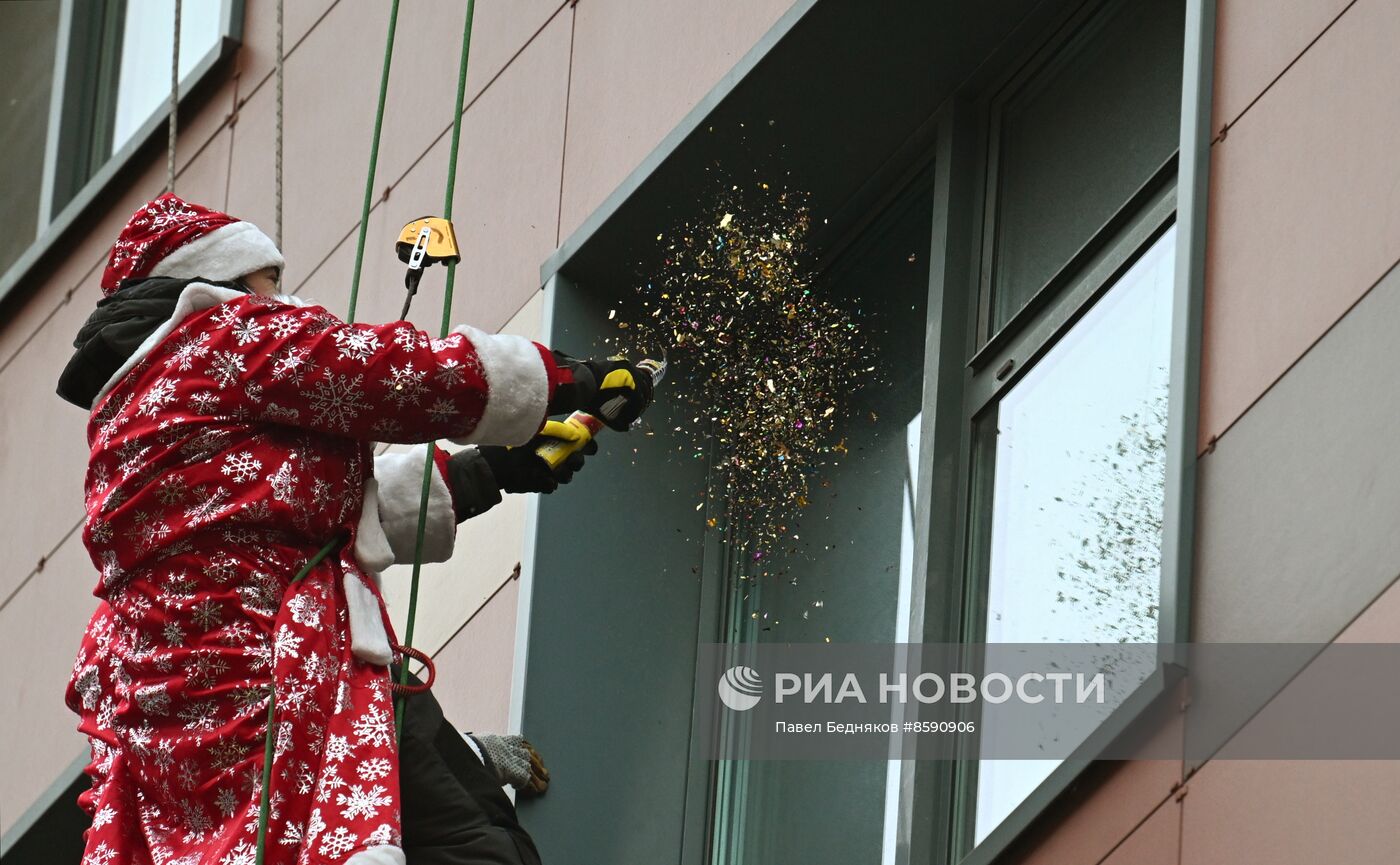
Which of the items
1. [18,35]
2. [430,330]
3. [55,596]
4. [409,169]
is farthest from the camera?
[18,35]

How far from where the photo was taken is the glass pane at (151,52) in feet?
22.9

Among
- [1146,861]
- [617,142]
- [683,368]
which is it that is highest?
[617,142]

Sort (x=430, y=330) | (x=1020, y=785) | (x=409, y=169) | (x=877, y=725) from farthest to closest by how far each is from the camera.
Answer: (x=409, y=169)
(x=430, y=330)
(x=877, y=725)
(x=1020, y=785)

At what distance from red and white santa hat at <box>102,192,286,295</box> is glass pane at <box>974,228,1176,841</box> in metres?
1.42

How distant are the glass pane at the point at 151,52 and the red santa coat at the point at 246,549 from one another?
11.5 ft

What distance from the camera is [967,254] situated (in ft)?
15.0

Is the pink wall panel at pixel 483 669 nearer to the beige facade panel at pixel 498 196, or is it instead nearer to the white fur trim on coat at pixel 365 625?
the beige facade panel at pixel 498 196

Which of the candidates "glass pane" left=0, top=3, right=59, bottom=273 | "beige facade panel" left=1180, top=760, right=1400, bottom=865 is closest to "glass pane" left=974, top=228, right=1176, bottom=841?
"beige facade panel" left=1180, top=760, right=1400, bottom=865

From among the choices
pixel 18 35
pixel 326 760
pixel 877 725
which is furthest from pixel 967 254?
pixel 18 35

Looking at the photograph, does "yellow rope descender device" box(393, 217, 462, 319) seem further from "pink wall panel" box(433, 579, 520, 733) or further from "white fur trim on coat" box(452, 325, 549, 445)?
"pink wall panel" box(433, 579, 520, 733)

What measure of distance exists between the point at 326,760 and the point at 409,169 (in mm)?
2384

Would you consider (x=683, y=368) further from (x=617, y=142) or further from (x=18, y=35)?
(x=18, y=35)

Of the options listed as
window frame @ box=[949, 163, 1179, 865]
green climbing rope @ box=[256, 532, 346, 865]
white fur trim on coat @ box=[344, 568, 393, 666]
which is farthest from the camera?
window frame @ box=[949, 163, 1179, 865]

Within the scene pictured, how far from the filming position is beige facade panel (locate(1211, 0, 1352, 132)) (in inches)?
147
